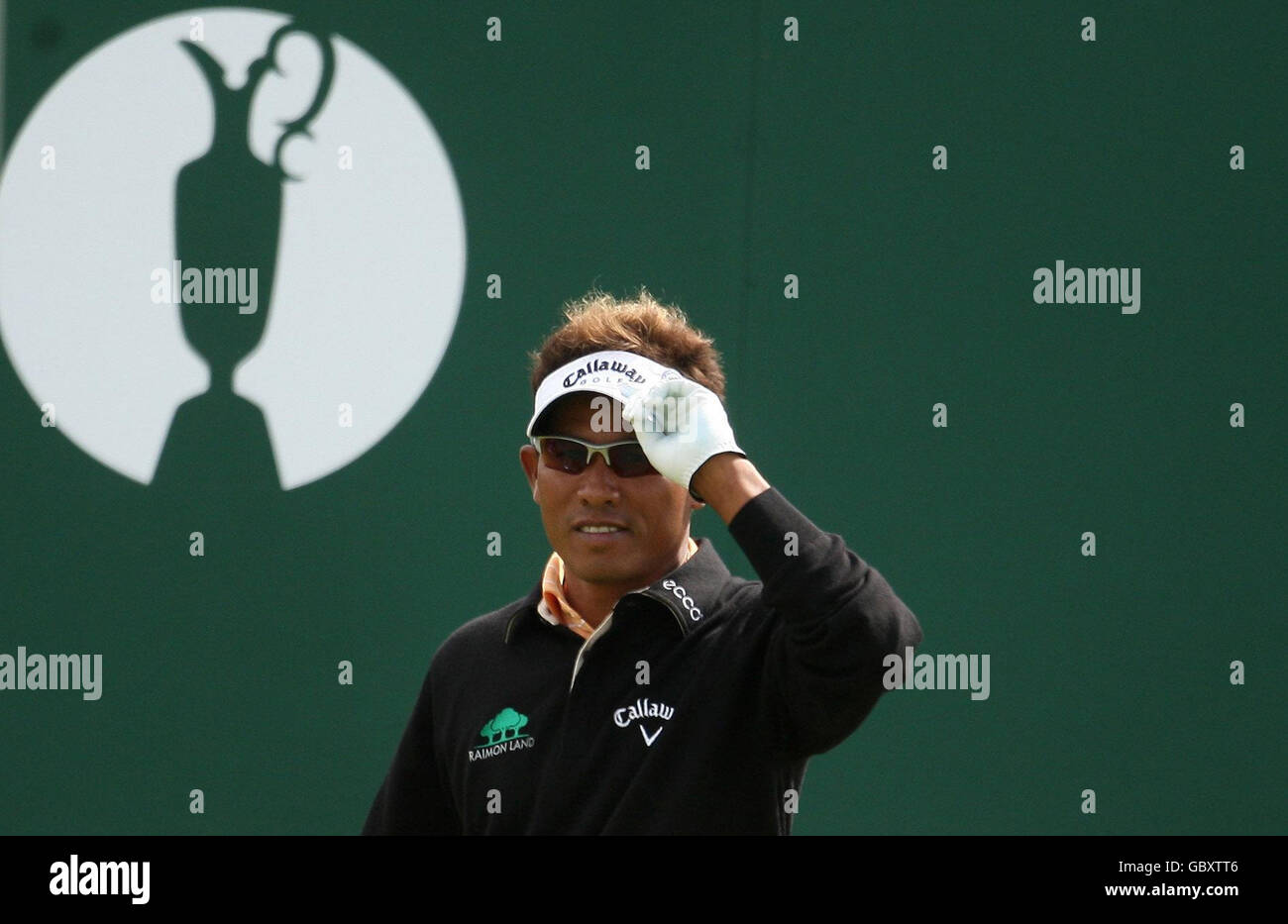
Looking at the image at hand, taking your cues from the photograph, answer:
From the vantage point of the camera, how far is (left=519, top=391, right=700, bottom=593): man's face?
7.68ft

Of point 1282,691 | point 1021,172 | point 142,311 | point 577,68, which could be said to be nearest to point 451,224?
point 577,68

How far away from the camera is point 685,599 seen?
2301mm

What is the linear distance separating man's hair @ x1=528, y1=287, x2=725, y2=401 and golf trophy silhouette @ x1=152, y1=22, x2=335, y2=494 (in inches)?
58.9

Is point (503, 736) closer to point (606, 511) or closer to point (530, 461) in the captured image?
point (606, 511)

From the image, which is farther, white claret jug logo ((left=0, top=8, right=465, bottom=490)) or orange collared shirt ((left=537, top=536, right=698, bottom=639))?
white claret jug logo ((left=0, top=8, right=465, bottom=490))

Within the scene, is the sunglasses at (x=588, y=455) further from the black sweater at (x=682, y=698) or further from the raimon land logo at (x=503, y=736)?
the raimon land logo at (x=503, y=736)

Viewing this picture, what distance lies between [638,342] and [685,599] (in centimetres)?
42

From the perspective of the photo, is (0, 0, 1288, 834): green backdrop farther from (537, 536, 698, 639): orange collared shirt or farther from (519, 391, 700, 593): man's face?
(519, 391, 700, 593): man's face

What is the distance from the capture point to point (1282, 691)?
3.73 metres
